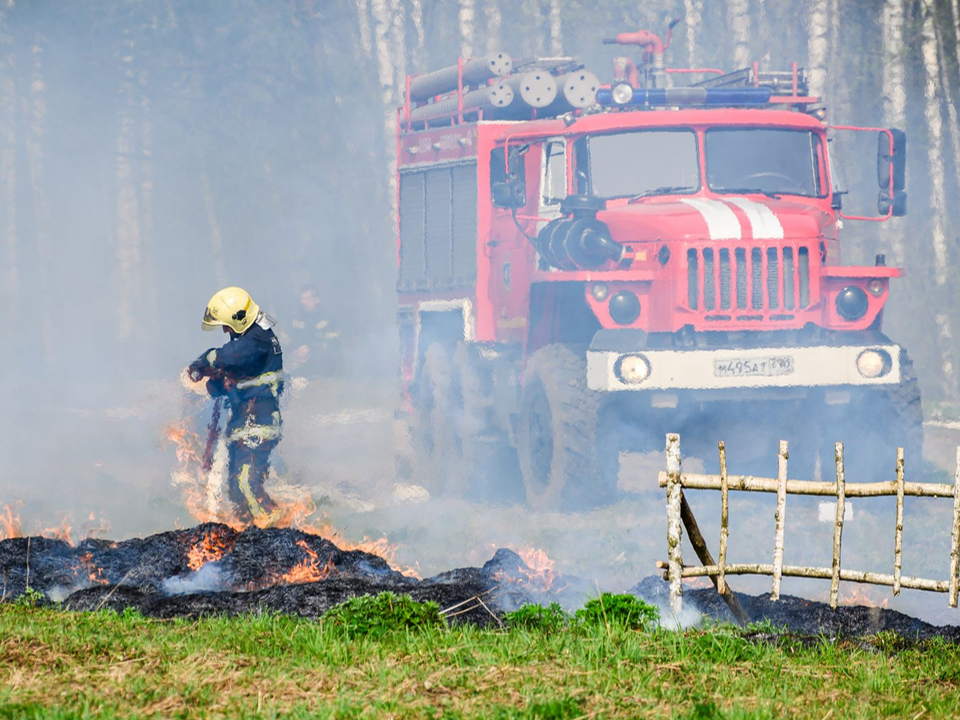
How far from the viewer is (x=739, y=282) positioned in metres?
11.6

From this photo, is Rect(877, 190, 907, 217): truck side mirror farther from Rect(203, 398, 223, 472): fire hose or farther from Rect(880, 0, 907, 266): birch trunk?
Rect(880, 0, 907, 266): birch trunk

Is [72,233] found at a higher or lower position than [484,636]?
higher

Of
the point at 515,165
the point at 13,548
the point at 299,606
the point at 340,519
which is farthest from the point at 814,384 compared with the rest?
the point at 13,548

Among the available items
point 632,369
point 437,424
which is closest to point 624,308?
point 632,369

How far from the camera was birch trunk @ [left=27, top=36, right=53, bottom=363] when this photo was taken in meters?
27.7

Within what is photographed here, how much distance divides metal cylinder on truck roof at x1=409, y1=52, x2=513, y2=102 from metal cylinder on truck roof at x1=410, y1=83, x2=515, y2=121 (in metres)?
0.14

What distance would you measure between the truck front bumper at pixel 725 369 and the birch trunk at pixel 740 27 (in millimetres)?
11351

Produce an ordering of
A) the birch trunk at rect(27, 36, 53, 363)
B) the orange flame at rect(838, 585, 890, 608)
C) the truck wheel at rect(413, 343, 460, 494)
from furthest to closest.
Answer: the birch trunk at rect(27, 36, 53, 363)
the truck wheel at rect(413, 343, 460, 494)
the orange flame at rect(838, 585, 890, 608)

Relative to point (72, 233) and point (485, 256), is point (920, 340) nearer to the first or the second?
point (485, 256)

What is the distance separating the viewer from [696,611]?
7805 mm

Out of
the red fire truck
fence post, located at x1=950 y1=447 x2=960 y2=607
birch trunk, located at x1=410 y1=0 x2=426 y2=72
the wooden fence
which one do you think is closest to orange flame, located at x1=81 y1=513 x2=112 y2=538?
the red fire truck

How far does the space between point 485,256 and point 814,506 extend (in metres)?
4.00

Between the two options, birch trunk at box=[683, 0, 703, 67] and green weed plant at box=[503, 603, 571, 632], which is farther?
birch trunk at box=[683, 0, 703, 67]

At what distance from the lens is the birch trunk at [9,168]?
27.5 m
